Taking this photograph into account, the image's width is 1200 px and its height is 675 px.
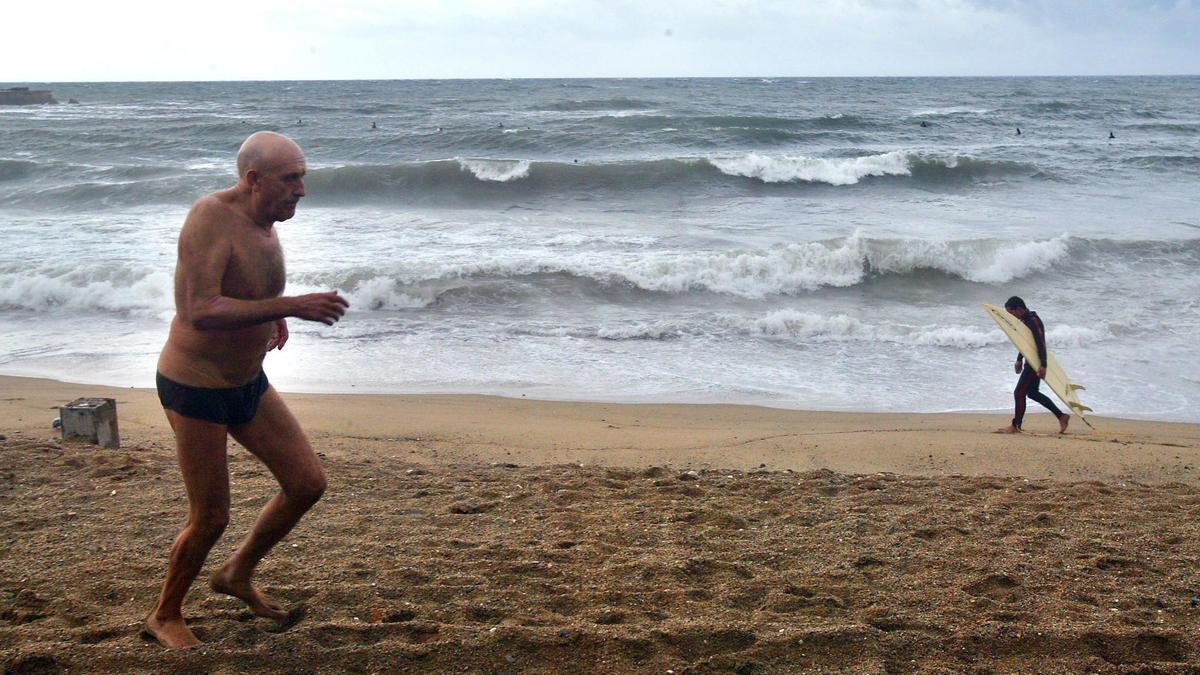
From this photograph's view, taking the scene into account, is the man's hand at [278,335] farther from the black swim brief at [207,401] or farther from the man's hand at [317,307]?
the man's hand at [317,307]

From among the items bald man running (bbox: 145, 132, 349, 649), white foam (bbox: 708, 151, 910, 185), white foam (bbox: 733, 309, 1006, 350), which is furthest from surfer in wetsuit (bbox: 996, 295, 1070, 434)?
white foam (bbox: 708, 151, 910, 185)

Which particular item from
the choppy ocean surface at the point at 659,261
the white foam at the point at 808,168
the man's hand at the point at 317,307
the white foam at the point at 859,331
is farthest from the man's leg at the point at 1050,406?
the white foam at the point at 808,168

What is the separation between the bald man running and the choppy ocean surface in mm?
4956

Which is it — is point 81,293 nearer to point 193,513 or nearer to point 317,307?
point 193,513

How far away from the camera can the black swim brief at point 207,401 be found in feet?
9.93

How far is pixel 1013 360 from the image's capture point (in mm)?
9523

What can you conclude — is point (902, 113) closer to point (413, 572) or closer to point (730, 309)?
point (730, 309)

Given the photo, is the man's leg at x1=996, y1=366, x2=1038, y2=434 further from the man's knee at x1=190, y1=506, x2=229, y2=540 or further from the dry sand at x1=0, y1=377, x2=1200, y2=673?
the man's knee at x1=190, y1=506, x2=229, y2=540

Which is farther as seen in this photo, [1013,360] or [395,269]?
[395,269]

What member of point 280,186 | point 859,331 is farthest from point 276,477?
point 859,331

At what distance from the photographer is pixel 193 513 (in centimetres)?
311

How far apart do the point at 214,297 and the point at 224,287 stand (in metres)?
0.12

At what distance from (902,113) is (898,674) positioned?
4123cm

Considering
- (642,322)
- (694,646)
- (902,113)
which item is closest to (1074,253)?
(642,322)
